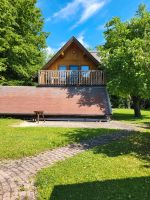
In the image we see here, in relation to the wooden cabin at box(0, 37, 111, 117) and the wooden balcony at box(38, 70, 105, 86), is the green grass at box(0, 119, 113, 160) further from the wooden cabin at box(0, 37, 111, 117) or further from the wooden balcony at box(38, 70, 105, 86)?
the wooden balcony at box(38, 70, 105, 86)

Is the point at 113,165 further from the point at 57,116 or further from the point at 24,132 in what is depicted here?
the point at 57,116

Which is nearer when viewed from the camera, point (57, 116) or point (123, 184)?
point (123, 184)

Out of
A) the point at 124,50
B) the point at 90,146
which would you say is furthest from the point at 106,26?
the point at 90,146

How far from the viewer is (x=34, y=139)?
16781mm

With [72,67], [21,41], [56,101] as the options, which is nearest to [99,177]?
[56,101]

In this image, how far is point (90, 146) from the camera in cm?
1602

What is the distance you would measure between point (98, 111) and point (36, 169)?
677 inches

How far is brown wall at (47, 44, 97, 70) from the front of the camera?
38.0m

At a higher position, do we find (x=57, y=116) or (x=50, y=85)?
(x=50, y=85)

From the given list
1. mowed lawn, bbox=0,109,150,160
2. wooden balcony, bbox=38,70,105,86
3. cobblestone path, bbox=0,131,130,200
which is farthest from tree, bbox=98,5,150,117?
cobblestone path, bbox=0,131,130,200

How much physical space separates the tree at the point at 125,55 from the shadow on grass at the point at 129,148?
35.3ft

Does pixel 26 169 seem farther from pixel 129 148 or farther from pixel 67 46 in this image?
pixel 67 46

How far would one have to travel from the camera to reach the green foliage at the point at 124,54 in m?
29.2

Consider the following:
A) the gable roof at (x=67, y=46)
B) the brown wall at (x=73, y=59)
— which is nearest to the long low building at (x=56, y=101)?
the gable roof at (x=67, y=46)
